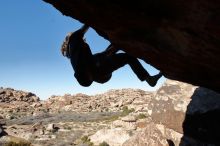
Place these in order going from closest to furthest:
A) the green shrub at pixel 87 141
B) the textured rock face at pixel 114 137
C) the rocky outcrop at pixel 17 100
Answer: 1. the textured rock face at pixel 114 137
2. the green shrub at pixel 87 141
3. the rocky outcrop at pixel 17 100

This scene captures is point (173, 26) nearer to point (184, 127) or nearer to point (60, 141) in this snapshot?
point (184, 127)

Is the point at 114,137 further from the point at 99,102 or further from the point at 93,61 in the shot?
the point at 99,102

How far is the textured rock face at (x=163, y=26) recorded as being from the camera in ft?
25.8

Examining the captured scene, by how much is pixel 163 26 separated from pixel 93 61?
8.29 feet

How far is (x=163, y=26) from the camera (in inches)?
339

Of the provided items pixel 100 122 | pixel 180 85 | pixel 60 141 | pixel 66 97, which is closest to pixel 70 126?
pixel 100 122

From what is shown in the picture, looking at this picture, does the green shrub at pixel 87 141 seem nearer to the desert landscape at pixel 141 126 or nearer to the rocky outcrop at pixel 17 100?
the desert landscape at pixel 141 126

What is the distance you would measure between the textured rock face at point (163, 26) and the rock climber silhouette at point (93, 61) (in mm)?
706

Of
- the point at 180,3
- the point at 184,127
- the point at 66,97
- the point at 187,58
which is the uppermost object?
the point at 66,97

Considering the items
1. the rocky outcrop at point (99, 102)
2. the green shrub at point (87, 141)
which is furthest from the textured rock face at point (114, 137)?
the rocky outcrop at point (99, 102)

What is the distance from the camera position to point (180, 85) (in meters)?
21.0

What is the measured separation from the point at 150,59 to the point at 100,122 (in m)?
52.0

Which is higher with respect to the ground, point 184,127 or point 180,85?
point 180,85

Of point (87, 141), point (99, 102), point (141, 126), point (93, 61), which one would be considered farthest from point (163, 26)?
point (99, 102)
